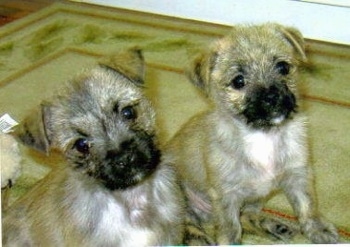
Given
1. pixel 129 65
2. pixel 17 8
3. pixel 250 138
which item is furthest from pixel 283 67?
pixel 17 8

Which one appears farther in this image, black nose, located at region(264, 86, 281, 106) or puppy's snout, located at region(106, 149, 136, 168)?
black nose, located at region(264, 86, 281, 106)

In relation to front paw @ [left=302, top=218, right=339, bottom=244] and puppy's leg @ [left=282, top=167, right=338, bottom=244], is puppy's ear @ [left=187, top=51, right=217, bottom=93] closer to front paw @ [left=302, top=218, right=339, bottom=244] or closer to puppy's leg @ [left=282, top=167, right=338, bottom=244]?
puppy's leg @ [left=282, top=167, right=338, bottom=244]

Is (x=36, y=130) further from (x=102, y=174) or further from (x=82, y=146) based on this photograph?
(x=102, y=174)

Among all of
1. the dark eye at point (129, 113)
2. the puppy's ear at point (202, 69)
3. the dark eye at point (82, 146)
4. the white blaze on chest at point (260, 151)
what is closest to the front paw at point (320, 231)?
the white blaze on chest at point (260, 151)

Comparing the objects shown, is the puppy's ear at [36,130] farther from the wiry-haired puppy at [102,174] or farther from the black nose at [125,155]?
the black nose at [125,155]

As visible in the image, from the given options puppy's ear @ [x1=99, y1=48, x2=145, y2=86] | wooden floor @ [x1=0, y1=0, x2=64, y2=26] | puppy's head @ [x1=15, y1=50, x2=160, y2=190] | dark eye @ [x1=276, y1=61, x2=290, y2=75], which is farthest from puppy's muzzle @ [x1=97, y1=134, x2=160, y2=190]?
wooden floor @ [x1=0, y1=0, x2=64, y2=26]

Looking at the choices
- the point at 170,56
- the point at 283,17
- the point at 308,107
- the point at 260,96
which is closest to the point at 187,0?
the point at 170,56

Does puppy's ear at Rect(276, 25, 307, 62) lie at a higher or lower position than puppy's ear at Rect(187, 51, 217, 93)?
higher

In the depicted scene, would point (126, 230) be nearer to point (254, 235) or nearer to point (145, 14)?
point (254, 235)
